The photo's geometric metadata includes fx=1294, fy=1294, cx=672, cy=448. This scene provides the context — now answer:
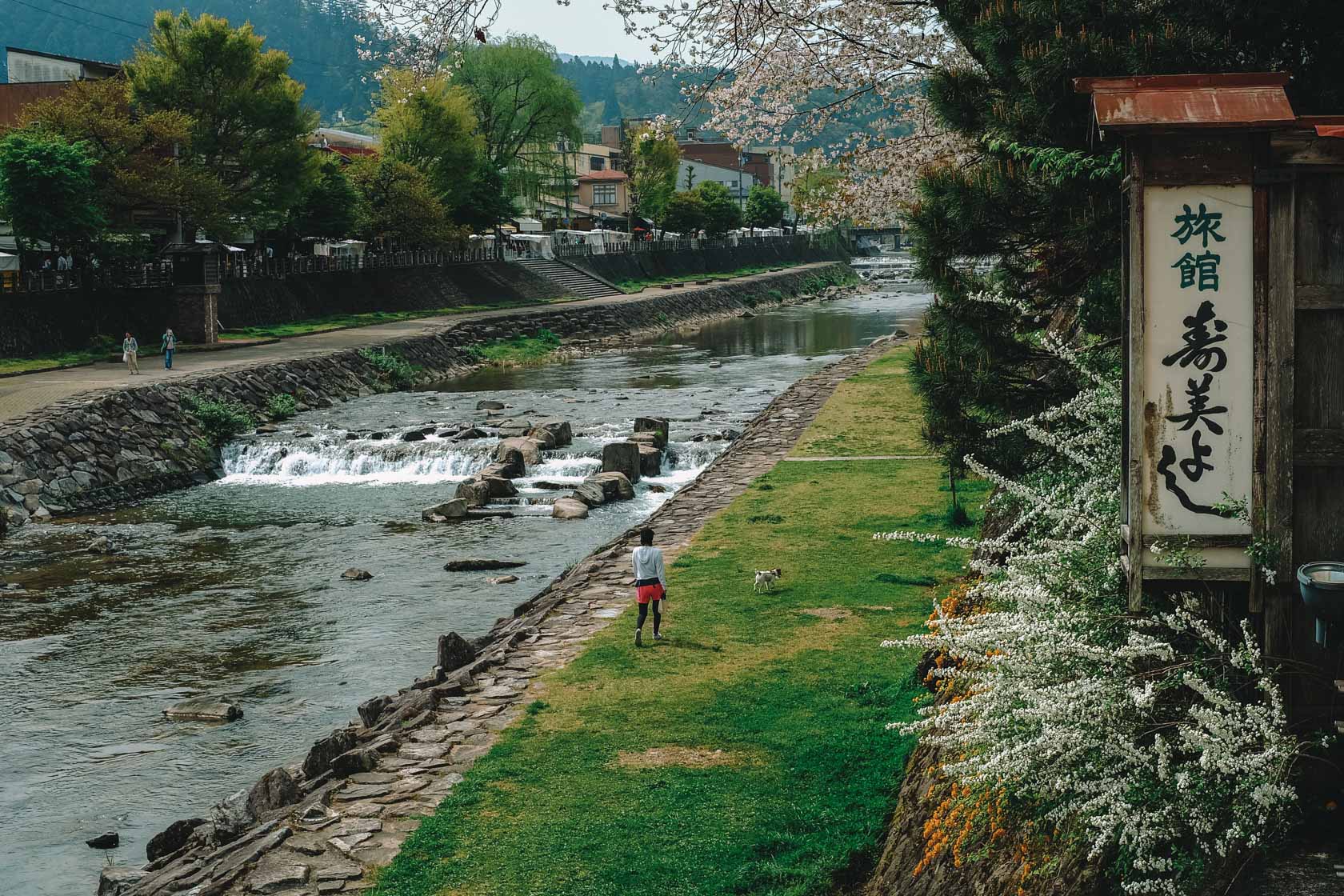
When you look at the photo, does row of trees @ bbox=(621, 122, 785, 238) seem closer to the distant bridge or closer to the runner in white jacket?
the distant bridge

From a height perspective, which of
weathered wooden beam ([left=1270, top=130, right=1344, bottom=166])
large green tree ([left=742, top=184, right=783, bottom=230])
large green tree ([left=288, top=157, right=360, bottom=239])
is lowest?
weathered wooden beam ([left=1270, top=130, right=1344, bottom=166])

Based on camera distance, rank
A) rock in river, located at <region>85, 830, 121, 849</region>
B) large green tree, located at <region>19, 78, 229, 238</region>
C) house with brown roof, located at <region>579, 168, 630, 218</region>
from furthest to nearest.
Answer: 1. house with brown roof, located at <region>579, 168, 630, 218</region>
2. large green tree, located at <region>19, 78, 229, 238</region>
3. rock in river, located at <region>85, 830, 121, 849</region>

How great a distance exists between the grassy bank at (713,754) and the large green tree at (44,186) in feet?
99.3

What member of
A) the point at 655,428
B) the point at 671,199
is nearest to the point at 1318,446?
the point at 655,428

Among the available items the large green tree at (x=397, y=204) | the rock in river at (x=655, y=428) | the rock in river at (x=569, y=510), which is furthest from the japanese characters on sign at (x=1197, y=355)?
the large green tree at (x=397, y=204)

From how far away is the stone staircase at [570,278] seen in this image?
7456 cm

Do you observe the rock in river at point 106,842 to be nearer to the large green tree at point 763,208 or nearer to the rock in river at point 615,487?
the rock in river at point 615,487

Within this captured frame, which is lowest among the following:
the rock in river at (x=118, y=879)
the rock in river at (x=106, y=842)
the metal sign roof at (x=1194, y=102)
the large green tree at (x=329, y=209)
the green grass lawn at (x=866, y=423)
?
the rock in river at (x=106, y=842)

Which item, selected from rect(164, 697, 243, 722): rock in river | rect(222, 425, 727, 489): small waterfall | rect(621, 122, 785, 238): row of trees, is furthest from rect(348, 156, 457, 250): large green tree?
rect(164, 697, 243, 722): rock in river

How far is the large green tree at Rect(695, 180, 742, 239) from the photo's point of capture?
10325 centimetres

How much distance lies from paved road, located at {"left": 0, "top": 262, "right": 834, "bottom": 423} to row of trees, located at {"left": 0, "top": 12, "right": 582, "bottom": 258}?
4939 millimetres

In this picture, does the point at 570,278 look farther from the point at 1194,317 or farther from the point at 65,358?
the point at 1194,317

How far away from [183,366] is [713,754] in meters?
32.9

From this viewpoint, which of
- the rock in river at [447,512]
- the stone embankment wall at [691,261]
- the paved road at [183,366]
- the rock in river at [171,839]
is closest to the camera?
the rock in river at [171,839]
